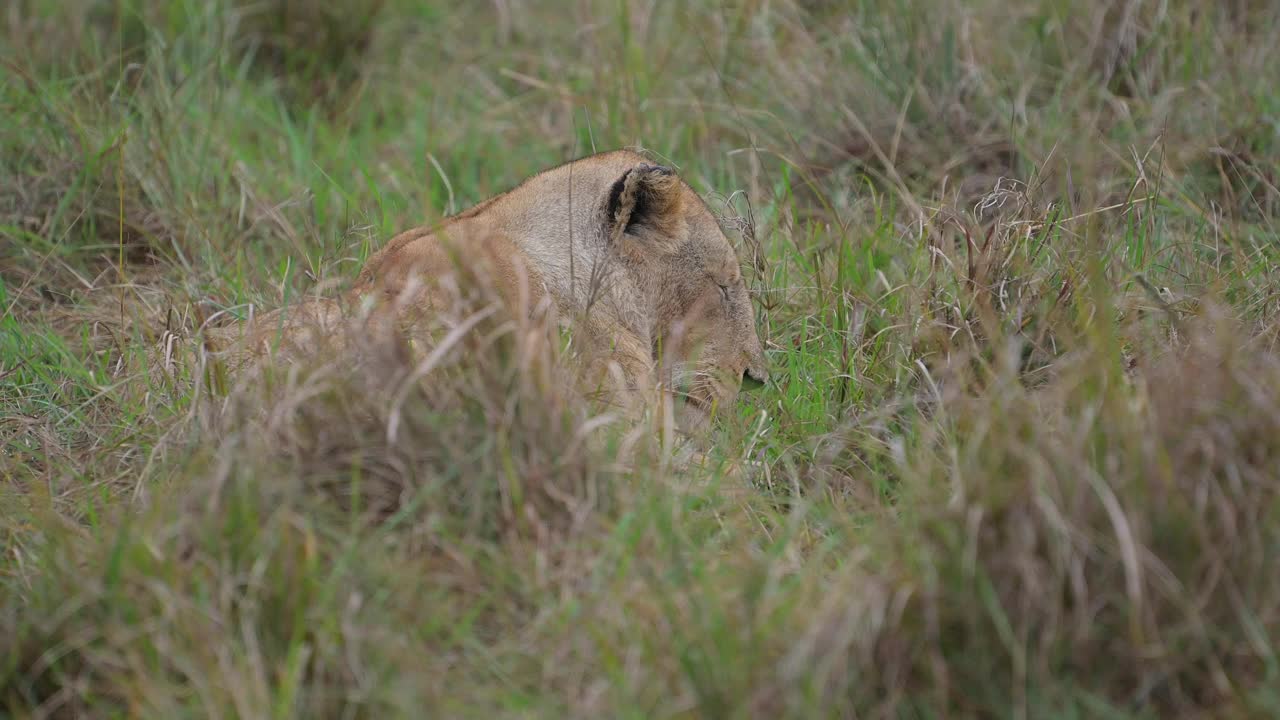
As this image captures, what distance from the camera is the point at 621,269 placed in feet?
12.7

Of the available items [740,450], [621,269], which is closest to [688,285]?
[621,269]

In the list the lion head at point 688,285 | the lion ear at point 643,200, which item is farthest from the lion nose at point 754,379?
the lion ear at point 643,200

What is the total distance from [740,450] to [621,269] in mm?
597

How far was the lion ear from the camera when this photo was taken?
3.84 m

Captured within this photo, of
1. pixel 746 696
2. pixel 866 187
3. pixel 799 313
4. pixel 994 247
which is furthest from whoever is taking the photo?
pixel 866 187

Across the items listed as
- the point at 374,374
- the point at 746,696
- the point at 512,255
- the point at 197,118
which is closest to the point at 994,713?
the point at 746,696

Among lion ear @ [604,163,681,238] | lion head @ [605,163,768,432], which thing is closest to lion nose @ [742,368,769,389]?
lion head @ [605,163,768,432]

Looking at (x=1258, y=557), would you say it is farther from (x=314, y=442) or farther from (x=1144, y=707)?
(x=314, y=442)

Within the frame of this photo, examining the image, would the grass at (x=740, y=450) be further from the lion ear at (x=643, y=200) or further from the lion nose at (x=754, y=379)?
the lion ear at (x=643, y=200)

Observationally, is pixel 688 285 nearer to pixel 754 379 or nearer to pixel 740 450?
pixel 754 379

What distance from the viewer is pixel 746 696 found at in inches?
94.3

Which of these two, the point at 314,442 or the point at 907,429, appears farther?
the point at 907,429

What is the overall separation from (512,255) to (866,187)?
233 centimetres

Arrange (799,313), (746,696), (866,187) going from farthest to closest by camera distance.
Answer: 1. (866,187)
2. (799,313)
3. (746,696)
